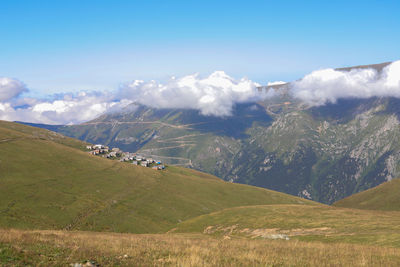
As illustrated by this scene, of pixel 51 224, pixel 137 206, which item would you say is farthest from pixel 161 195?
pixel 51 224

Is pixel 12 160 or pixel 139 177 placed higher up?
pixel 12 160

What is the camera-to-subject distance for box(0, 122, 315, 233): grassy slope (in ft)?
351

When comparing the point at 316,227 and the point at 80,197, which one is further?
the point at 80,197

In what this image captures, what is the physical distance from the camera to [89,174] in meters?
174

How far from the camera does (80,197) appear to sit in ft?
439

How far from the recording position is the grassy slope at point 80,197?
351 feet

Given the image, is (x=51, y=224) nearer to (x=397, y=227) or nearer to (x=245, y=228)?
(x=245, y=228)

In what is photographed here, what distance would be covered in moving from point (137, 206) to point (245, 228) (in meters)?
79.0

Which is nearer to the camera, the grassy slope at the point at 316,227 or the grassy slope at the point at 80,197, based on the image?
the grassy slope at the point at 316,227

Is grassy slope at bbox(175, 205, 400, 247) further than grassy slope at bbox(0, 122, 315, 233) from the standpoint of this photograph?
No

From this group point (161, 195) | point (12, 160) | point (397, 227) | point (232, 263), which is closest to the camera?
point (232, 263)

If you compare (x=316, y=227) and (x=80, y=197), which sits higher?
(x=316, y=227)

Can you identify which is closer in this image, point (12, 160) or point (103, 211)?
point (103, 211)

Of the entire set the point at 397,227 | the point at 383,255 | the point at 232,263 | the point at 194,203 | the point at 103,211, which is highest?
the point at 232,263
